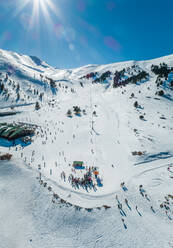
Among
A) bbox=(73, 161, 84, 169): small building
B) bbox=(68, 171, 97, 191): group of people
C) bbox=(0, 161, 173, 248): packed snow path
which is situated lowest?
bbox=(0, 161, 173, 248): packed snow path

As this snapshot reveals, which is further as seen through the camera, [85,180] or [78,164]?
[78,164]

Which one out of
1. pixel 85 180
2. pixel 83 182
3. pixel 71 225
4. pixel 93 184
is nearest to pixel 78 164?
pixel 85 180

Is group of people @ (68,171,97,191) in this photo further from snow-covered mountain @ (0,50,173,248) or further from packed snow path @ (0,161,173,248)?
packed snow path @ (0,161,173,248)

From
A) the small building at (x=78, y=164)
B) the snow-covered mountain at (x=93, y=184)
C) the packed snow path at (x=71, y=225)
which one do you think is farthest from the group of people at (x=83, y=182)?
the packed snow path at (x=71, y=225)

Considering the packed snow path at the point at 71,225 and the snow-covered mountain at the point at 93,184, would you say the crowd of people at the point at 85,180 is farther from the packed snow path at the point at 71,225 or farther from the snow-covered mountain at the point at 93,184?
the packed snow path at the point at 71,225

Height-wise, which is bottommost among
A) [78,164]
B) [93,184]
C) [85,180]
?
[93,184]

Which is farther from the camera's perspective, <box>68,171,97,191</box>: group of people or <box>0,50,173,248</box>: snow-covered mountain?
<box>68,171,97,191</box>: group of people

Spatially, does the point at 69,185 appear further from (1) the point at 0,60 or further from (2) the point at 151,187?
(1) the point at 0,60

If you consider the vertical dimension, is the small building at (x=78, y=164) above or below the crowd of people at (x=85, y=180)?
above

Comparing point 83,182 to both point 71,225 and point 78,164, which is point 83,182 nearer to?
point 78,164

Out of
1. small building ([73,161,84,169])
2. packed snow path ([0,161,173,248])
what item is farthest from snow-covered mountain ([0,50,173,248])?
small building ([73,161,84,169])

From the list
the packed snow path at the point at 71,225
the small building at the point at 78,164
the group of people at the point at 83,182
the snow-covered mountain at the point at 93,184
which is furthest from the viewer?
the small building at the point at 78,164
